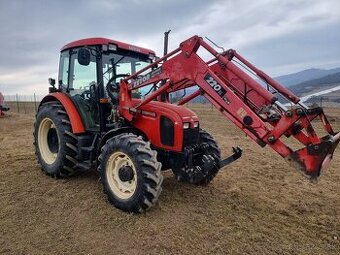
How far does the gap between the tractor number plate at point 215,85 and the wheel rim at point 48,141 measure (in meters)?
3.54

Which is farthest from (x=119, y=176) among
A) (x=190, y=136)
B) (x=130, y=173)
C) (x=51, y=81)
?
(x=51, y=81)

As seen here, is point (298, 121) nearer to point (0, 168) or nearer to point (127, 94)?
point (127, 94)

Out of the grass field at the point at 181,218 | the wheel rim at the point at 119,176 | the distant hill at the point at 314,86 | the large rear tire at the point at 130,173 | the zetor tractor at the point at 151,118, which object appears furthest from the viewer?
the distant hill at the point at 314,86

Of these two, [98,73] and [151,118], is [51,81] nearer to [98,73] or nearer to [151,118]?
[98,73]

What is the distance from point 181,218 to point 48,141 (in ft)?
11.7

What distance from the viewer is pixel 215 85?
4777 mm

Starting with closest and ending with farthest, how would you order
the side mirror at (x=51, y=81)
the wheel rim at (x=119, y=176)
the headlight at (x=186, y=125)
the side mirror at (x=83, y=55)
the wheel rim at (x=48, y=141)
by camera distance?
the wheel rim at (x=119, y=176) → the headlight at (x=186, y=125) → the side mirror at (x=83, y=55) → the wheel rim at (x=48, y=141) → the side mirror at (x=51, y=81)

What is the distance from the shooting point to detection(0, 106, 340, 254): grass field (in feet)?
13.3

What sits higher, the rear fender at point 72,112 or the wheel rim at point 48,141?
the rear fender at point 72,112

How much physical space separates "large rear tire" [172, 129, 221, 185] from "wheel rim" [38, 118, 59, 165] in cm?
275

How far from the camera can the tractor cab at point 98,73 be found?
19.9 feet

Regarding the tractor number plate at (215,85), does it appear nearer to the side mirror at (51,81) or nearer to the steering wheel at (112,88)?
the steering wheel at (112,88)

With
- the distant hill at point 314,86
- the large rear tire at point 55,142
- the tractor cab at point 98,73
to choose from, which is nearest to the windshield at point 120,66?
the tractor cab at point 98,73

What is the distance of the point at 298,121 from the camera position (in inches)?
168
